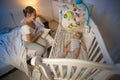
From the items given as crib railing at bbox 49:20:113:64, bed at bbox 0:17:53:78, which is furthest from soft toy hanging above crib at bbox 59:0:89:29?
bed at bbox 0:17:53:78

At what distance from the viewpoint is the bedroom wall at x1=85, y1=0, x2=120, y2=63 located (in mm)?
1182

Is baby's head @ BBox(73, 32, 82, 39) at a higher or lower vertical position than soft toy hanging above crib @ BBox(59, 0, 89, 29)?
lower

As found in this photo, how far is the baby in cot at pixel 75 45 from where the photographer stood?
1.25 metres

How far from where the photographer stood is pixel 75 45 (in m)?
1.32

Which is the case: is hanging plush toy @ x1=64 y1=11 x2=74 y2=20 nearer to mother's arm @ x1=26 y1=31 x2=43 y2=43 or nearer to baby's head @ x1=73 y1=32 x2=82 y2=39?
baby's head @ x1=73 y1=32 x2=82 y2=39

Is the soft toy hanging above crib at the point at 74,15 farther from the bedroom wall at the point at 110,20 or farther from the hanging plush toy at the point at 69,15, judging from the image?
the bedroom wall at the point at 110,20

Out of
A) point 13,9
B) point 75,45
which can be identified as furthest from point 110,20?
point 13,9

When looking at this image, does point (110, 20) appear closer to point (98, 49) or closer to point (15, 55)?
point (98, 49)

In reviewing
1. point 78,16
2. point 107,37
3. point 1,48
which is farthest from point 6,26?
point 107,37

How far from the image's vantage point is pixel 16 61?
1250 millimetres

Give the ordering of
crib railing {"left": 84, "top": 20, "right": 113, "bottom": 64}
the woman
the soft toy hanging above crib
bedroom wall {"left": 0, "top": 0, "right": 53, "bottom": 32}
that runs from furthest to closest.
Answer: bedroom wall {"left": 0, "top": 0, "right": 53, "bottom": 32} → the soft toy hanging above crib → the woman → crib railing {"left": 84, "top": 20, "right": 113, "bottom": 64}

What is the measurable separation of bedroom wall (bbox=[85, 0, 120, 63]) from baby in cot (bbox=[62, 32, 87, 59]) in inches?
17.6

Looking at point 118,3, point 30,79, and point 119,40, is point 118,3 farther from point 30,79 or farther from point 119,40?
point 30,79

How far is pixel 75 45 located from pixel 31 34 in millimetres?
701
